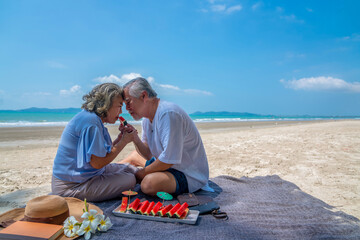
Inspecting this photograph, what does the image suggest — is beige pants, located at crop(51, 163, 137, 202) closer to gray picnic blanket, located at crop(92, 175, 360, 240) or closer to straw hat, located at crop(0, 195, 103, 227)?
gray picnic blanket, located at crop(92, 175, 360, 240)

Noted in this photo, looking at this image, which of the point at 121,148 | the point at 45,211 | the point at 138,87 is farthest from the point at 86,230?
the point at 138,87

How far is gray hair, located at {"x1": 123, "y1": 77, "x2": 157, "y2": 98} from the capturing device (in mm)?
2943

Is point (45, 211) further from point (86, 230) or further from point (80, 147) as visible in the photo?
point (80, 147)

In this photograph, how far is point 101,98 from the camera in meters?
2.76

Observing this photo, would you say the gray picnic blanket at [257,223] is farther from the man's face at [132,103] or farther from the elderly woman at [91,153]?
the man's face at [132,103]

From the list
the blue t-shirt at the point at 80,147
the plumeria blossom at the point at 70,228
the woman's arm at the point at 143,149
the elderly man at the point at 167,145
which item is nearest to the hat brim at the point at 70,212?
the blue t-shirt at the point at 80,147

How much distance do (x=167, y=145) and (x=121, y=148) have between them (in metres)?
0.55

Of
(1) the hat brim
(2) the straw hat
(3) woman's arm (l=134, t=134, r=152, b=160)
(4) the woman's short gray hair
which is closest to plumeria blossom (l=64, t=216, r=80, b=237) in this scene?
(2) the straw hat

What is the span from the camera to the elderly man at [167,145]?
2.78 meters

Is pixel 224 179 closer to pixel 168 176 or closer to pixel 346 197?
pixel 168 176

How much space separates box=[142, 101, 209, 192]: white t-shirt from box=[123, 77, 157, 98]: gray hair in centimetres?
23

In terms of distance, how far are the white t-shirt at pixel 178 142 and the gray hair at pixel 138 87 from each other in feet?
0.74

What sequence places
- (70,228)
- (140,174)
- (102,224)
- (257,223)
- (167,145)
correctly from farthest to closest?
(140,174) < (167,145) < (257,223) < (102,224) < (70,228)

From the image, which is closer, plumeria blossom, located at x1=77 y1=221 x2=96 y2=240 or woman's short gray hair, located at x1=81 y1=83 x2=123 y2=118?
plumeria blossom, located at x1=77 y1=221 x2=96 y2=240
